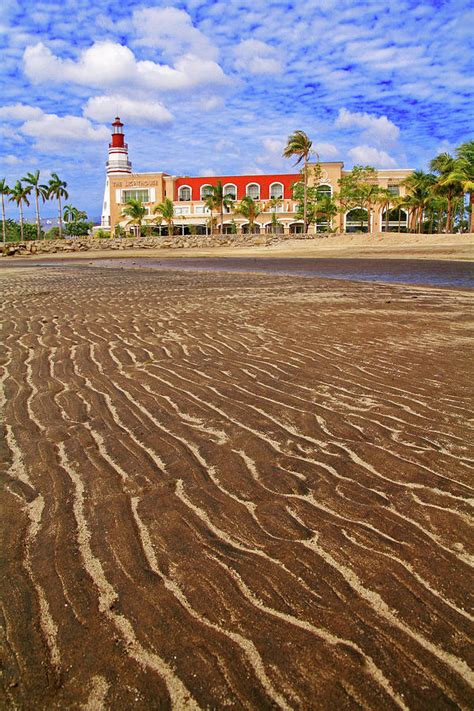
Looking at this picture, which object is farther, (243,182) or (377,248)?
(243,182)

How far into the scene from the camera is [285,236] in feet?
145

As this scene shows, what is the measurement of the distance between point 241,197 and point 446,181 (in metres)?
32.0

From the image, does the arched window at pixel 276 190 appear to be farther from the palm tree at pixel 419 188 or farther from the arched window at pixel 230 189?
the palm tree at pixel 419 188

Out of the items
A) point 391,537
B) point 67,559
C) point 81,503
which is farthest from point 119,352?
point 391,537

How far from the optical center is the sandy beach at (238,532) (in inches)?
72.5

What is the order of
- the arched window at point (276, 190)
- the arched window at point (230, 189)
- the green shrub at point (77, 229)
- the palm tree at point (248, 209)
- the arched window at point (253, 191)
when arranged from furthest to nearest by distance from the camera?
the green shrub at point (77, 229) → the arched window at point (230, 189) → the arched window at point (253, 191) → the arched window at point (276, 190) → the palm tree at point (248, 209)

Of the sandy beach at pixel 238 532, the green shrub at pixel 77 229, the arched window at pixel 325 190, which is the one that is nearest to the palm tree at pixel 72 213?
the green shrub at pixel 77 229

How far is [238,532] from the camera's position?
266cm

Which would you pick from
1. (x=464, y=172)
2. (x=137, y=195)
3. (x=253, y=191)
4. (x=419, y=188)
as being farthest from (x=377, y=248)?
(x=137, y=195)

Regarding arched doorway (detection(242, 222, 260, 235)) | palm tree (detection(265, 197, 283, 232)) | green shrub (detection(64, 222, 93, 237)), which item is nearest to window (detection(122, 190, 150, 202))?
arched doorway (detection(242, 222, 260, 235))

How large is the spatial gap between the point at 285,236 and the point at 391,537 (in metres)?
43.0

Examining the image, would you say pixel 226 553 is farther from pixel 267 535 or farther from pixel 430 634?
pixel 430 634

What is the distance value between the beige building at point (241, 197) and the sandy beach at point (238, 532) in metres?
59.1

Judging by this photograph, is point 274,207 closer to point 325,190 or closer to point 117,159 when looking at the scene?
point 325,190
